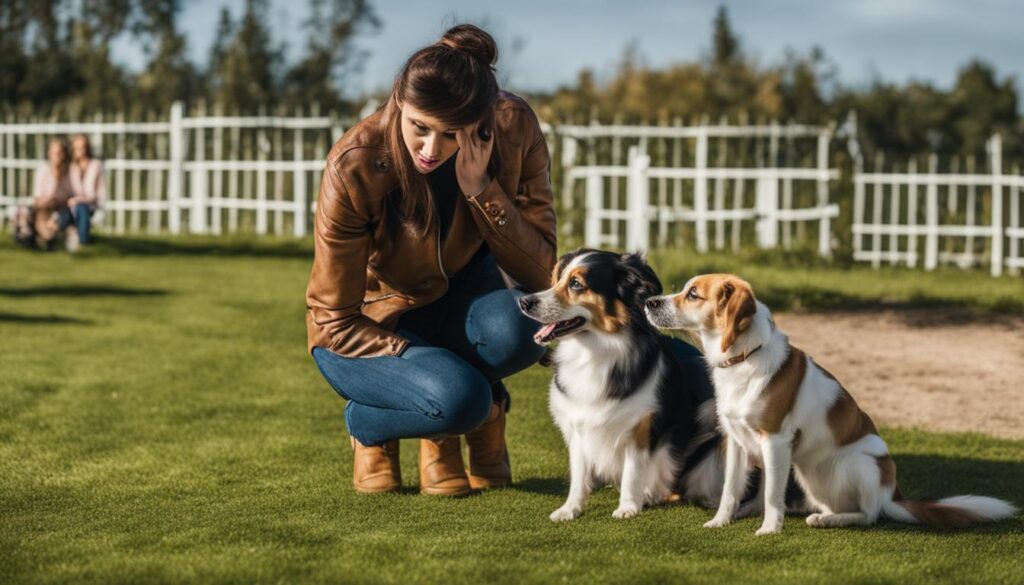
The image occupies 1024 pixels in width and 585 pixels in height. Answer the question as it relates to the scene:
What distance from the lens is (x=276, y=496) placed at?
5.14 meters

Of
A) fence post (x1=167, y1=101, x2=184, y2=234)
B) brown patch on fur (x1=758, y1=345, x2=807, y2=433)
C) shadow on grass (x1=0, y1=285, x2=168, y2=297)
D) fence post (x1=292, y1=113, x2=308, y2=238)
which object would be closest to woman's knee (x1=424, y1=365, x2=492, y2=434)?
brown patch on fur (x1=758, y1=345, x2=807, y2=433)

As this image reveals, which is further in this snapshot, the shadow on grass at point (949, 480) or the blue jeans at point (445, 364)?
the shadow on grass at point (949, 480)

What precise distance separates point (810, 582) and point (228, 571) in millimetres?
1608

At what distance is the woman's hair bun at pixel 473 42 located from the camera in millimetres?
4434

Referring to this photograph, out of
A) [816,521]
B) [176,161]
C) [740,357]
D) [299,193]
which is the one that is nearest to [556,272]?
[740,357]

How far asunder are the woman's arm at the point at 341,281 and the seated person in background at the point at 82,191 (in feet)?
40.5

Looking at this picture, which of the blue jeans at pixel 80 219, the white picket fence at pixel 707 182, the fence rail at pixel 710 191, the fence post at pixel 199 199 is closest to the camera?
the blue jeans at pixel 80 219

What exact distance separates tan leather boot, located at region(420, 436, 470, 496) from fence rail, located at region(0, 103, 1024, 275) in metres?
10.2

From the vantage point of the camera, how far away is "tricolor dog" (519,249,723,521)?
4516 millimetres

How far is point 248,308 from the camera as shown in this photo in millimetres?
11719

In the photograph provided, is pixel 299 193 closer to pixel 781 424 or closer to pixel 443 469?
pixel 443 469

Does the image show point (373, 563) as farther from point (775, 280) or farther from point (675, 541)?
point (775, 280)

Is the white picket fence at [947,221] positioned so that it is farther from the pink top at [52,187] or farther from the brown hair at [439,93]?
the brown hair at [439,93]

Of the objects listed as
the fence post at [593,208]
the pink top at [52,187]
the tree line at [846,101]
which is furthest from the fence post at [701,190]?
the tree line at [846,101]
